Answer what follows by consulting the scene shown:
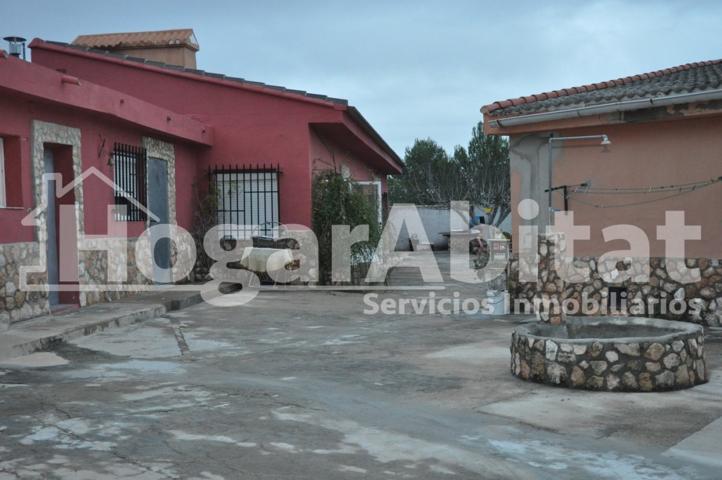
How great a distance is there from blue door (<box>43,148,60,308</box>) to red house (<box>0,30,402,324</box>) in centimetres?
2

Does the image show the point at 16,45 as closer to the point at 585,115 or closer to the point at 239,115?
the point at 239,115

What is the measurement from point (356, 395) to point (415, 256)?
840 inches

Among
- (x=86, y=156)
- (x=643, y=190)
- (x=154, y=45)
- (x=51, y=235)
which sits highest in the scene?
(x=154, y=45)

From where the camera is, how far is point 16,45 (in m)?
14.0

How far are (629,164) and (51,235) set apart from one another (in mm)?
8177

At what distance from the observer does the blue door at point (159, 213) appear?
1434 centimetres

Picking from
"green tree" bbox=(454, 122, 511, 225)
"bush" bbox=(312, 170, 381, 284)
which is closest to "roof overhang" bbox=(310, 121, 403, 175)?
"bush" bbox=(312, 170, 381, 284)

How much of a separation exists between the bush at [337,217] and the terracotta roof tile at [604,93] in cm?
504

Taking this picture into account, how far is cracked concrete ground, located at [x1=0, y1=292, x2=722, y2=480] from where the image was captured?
4574 mm

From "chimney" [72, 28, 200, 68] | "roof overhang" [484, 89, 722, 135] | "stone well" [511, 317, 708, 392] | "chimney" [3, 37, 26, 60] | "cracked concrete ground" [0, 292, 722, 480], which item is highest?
"chimney" [72, 28, 200, 68]

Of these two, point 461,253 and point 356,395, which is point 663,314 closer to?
point 356,395

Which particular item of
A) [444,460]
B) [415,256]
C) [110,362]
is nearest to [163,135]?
[110,362]

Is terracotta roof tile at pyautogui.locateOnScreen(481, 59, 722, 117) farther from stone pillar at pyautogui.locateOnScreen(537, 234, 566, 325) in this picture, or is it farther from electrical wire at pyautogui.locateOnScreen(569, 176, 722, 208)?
stone pillar at pyautogui.locateOnScreen(537, 234, 566, 325)

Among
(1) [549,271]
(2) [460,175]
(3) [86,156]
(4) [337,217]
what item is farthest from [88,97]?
(2) [460,175]
